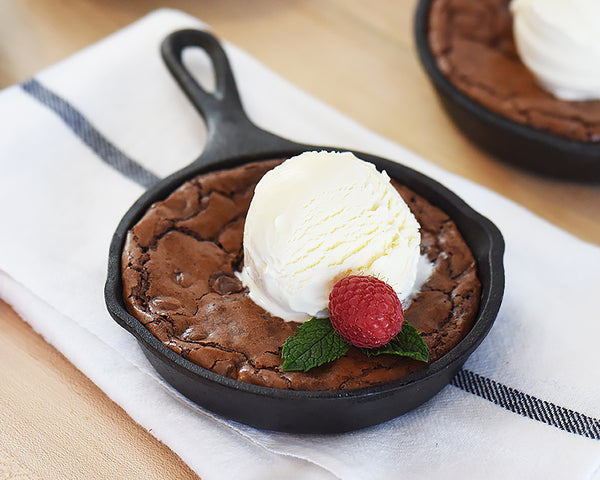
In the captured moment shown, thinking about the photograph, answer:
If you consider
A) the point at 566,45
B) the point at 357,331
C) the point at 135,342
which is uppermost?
the point at 566,45

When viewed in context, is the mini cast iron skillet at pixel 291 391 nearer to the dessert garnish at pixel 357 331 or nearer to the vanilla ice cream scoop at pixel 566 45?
the dessert garnish at pixel 357 331

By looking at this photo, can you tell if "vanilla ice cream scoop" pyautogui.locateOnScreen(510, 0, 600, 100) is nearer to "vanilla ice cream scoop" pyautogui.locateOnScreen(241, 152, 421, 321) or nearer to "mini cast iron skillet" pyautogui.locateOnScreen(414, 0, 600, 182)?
"mini cast iron skillet" pyautogui.locateOnScreen(414, 0, 600, 182)

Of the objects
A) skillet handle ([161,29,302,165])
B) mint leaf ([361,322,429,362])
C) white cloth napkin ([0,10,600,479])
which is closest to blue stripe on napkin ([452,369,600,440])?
white cloth napkin ([0,10,600,479])

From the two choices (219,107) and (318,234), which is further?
(219,107)

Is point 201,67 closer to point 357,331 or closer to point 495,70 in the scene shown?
point 495,70

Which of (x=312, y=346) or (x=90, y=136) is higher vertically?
(x=312, y=346)

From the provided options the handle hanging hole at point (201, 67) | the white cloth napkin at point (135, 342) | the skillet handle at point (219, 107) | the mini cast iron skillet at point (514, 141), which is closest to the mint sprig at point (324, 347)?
the white cloth napkin at point (135, 342)

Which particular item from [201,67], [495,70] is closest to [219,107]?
[201,67]
